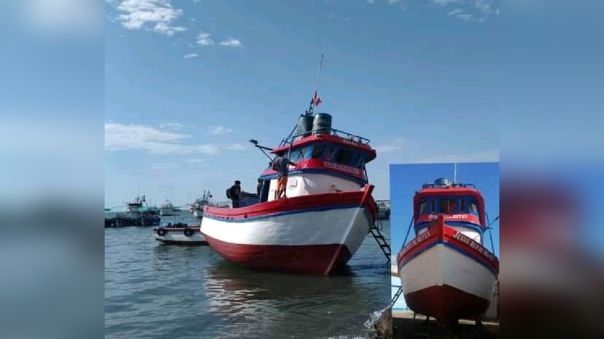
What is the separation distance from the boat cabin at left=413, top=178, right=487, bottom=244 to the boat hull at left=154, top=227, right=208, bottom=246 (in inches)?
814

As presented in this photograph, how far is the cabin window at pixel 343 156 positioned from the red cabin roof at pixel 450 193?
26.0 feet

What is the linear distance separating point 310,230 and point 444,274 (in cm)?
677

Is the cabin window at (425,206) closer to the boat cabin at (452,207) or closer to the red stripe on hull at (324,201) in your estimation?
the boat cabin at (452,207)

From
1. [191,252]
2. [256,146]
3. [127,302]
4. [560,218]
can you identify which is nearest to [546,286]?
[560,218]

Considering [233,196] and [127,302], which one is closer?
[127,302]

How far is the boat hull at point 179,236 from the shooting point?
81.1 ft

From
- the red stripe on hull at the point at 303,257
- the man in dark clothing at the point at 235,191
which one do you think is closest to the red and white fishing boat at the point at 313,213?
the red stripe on hull at the point at 303,257

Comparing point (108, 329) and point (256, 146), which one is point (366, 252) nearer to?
point (256, 146)

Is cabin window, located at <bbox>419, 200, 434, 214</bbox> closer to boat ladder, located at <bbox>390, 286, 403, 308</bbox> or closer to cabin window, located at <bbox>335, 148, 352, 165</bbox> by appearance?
boat ladder, located at <bbox>390, 286, 403, 308</bbox>

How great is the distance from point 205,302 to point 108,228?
39098 mm

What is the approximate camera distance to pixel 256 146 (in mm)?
17109

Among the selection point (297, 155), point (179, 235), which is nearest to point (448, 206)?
point (297, 155)

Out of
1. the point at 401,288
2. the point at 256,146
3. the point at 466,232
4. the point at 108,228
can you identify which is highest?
the point at 256,146

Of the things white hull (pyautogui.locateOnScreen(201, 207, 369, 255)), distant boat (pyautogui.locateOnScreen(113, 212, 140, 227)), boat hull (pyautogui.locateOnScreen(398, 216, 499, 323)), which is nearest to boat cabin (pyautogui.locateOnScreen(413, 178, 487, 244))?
boat hull (pyautogui.locateOnScreen(398, 216, 499, 323))
